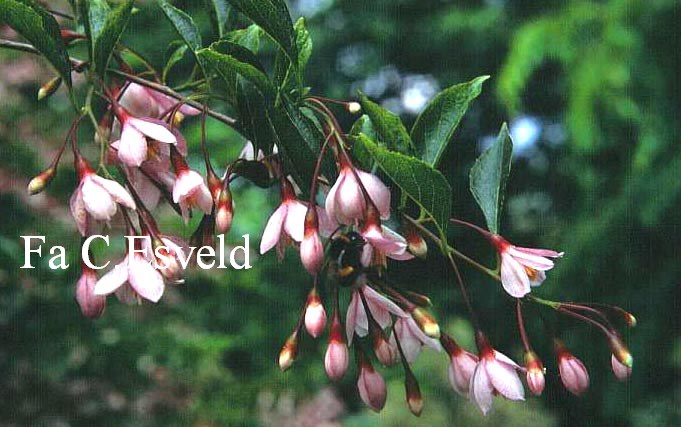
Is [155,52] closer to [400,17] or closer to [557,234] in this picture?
[400,17]

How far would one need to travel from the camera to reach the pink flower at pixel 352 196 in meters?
0.62

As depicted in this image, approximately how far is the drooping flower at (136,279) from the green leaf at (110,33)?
0.13 metres

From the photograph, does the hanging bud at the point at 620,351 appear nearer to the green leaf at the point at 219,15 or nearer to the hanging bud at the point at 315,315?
the hanging bud at the point at 315,315

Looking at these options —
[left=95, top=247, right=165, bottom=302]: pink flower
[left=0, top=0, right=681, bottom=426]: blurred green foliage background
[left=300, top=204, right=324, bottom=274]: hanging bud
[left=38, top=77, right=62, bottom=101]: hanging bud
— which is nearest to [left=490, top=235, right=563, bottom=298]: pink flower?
[left=300, top=204, right=324, bottom=274]: hanging bud

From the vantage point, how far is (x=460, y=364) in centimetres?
71

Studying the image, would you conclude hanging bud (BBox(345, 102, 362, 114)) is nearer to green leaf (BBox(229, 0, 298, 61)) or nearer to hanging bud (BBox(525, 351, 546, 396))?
green leaf (BBox(229, 0, 298, 61))

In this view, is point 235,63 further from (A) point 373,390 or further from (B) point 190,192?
(A) point 373,390

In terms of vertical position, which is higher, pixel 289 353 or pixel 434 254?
pixel 289 353

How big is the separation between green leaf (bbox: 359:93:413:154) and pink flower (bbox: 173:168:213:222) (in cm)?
12

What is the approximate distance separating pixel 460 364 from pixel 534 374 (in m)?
0.06

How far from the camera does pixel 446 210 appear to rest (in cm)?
64

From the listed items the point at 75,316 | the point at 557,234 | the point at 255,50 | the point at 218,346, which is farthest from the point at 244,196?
the point at 557,234

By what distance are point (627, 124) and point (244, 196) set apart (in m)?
2.09

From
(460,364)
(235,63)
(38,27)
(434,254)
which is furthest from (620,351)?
(434,254)
